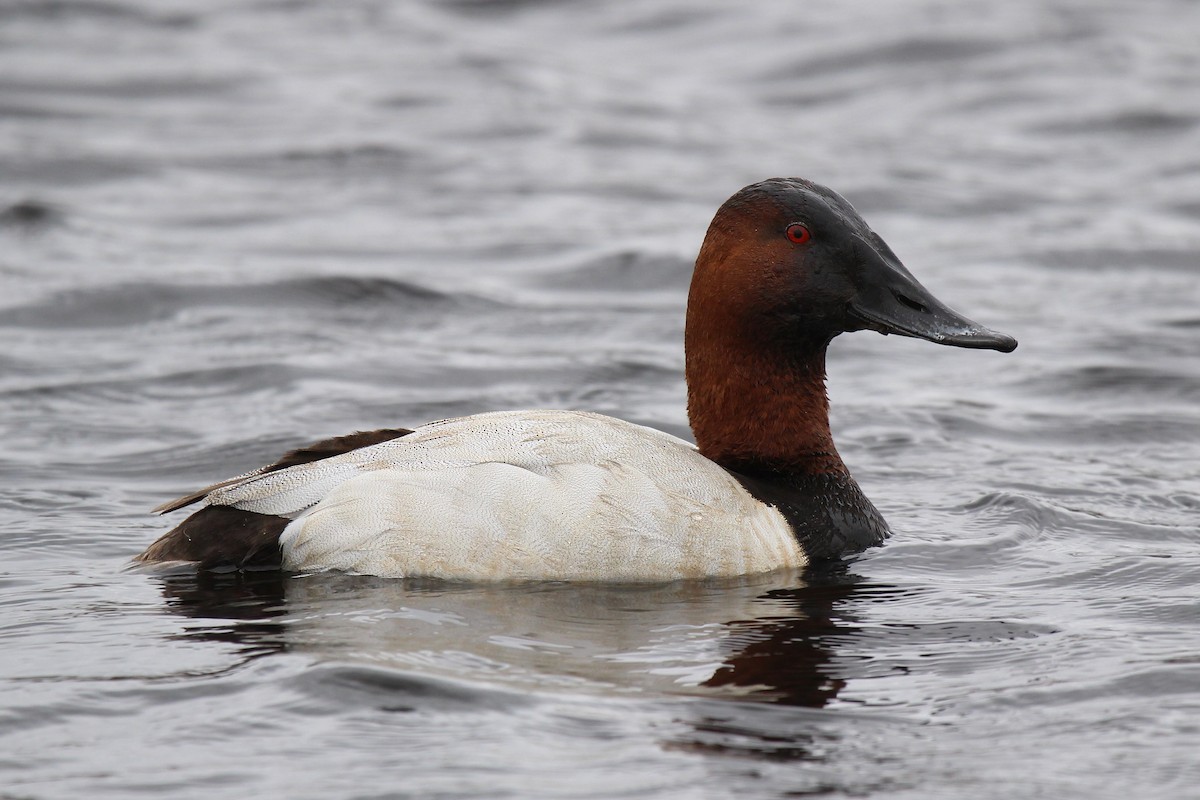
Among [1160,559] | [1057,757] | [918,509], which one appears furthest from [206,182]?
[1057,757]

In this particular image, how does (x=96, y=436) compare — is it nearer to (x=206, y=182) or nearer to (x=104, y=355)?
(x=104, y=355)

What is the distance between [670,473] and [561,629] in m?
0.78

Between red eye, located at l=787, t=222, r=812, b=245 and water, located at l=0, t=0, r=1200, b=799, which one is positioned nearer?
water, located at l=0, t=0, r=1200, b=799

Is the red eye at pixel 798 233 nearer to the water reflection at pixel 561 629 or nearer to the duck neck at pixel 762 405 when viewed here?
the duck neck at pixel 762 405

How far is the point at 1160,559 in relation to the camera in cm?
698

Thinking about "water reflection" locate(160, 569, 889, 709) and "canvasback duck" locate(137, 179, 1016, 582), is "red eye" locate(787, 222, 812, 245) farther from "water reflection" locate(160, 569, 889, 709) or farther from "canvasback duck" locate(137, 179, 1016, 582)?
"water reflection" locate(160, 569, 889, 709)

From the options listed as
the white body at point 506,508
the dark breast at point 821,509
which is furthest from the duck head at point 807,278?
the white body at point 506,508

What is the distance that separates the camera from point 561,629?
5938 mm

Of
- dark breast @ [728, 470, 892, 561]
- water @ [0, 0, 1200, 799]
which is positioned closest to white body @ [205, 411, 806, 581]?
water @ [0, 0, 1200, 799]

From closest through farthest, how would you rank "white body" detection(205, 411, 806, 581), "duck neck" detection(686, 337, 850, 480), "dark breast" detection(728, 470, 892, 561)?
"white body" detection(205, 411, 806, 581) → "dark breast" detection(728, 470, 892, 561) → "duck neck" detection(686, 337, 850, 480)

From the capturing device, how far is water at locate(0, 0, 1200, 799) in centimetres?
514

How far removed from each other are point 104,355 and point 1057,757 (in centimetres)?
729

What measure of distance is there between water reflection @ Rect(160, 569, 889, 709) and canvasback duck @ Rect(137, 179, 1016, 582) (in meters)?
0.07

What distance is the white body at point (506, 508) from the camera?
6.15 metres
